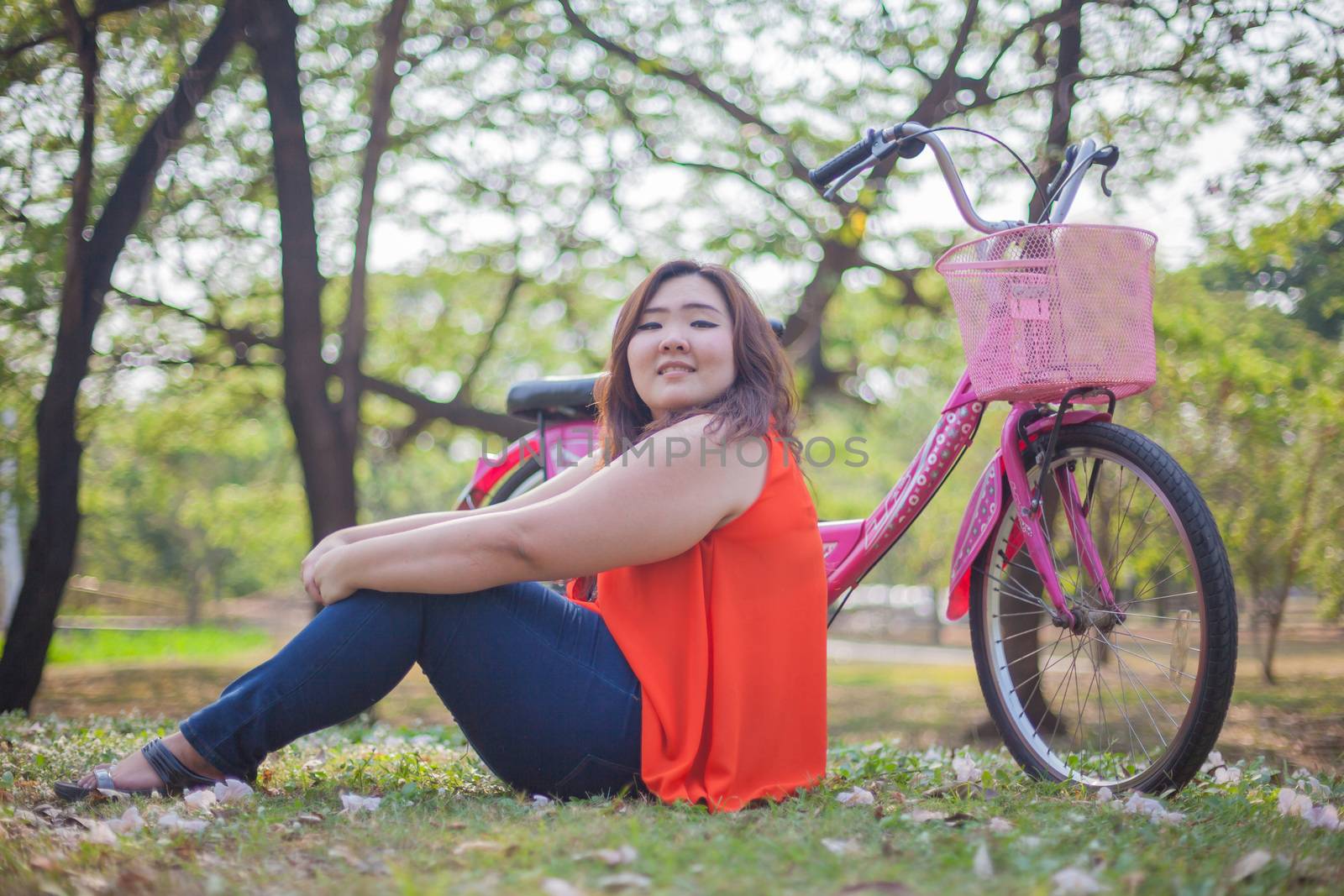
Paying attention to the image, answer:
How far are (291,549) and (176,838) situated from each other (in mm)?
19479

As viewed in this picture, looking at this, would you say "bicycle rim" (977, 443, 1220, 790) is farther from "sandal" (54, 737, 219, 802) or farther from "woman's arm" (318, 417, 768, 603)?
"sandal" (54, 737, 219, 802)

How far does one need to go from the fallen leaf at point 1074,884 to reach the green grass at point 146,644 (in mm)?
12406

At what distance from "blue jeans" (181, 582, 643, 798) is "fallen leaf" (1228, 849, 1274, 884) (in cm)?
111

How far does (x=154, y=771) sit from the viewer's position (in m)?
2.26

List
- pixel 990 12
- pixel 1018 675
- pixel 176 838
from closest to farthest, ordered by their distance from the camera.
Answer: pixel 176 838
pixel 1018 675
pixel 990 12

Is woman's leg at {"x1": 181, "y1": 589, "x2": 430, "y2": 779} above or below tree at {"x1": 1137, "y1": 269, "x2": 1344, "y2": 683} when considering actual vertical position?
below

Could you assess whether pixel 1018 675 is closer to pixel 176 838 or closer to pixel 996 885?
pixel 996 885

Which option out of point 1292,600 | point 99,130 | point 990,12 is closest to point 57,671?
A: point 99,130

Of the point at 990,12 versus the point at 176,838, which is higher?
the point at 990,12

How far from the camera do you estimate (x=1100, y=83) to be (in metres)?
5.13

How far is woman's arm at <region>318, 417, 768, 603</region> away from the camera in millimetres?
2098

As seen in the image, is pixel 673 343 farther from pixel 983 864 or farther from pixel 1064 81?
pixel 1064 81

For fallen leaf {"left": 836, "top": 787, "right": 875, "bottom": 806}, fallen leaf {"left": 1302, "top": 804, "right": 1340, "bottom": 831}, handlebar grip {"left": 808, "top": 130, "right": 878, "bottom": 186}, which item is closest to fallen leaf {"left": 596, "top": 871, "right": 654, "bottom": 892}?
fallen leaf {"left": 836, "top": 787, "right": 875, "bottom": 806}

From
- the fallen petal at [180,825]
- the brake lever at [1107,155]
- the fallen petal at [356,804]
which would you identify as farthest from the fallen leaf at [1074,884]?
the brake lever at [1107,155]
